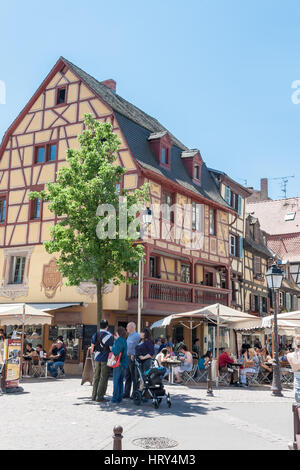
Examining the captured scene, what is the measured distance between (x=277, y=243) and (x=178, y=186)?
21.9 meters

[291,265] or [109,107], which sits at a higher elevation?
[109,107]

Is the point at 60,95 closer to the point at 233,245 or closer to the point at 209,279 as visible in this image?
the point at 209,279

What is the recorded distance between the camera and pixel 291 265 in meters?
42.9

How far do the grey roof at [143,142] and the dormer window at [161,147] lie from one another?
0.20 m

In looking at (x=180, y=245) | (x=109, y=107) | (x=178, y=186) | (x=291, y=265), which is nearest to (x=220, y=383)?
(x=180, y=245)

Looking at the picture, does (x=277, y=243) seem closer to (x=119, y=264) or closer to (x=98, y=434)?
(x=119, y=264)

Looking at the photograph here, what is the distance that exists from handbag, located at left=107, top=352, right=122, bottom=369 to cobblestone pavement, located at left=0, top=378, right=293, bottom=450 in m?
0.83

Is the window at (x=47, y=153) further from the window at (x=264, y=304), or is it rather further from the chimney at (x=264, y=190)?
the chimney at (x=264, y=190)

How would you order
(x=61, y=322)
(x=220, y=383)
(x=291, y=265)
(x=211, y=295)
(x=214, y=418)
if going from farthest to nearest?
(x=291, y=265), (x=211, y=295), (x=61, y=322), (x=220, y=383), (x=214, y=418)

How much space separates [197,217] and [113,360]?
1685 centimetres

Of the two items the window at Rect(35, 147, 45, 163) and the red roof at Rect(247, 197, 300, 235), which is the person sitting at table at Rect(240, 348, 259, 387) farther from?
→ the red roof at Rect(247, 197, 300, 235)

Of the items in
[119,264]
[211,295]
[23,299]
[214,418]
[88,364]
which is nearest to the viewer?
[214,418]

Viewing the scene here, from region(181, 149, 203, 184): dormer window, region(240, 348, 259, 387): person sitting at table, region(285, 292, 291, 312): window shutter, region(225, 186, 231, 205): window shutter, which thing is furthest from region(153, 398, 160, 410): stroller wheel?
region(285, 292, 291, 312): window shutter

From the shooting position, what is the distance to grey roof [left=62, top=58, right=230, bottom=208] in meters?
24.0
